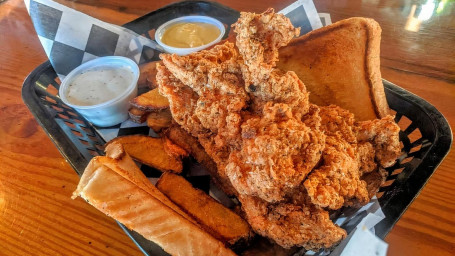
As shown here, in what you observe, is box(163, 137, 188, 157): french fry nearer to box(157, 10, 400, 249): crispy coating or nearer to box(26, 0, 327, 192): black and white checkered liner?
box(157, 10, 400, 249): crispy coating

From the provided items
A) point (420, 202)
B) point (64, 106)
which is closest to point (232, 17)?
point (64, 106)

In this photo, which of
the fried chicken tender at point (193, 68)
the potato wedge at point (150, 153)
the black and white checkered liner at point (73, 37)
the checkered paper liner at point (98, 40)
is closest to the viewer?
the fried chicken tender at point (193, 68)

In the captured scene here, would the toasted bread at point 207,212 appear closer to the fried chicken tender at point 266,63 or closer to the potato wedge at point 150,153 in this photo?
the potato wedge at point 150,153

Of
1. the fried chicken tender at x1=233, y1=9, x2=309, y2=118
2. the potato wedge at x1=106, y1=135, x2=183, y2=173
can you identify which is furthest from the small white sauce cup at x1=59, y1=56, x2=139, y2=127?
the fried chicken tender at x1=233, y1=9, x2=309, y2=118

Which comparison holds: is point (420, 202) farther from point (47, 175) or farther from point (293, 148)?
point (47, 175)

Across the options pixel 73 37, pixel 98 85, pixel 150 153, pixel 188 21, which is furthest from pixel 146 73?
pixel 188 21

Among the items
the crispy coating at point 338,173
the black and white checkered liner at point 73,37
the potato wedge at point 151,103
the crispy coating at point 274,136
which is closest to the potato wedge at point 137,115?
the potato wedge at point 151,103
